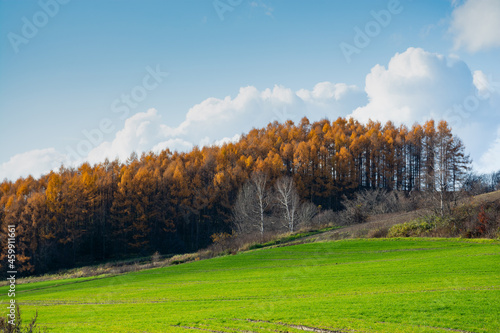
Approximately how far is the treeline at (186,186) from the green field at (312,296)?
25.2 m

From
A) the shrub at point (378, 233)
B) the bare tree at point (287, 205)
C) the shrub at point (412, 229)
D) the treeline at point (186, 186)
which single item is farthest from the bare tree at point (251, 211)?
the shrub at point (412, 229)

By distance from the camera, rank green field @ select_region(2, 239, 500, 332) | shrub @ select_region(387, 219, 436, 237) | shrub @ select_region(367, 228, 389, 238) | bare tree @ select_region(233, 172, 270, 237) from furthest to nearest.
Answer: bare tree @ select_region(233, 172, 270, 237) → shrub @ select_region(367, 228, 389, 238) → shrub @ select_region(387, 219, 436, 237) → green field @ select_region(2, 239, 500, 332)

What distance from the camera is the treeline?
60000mm

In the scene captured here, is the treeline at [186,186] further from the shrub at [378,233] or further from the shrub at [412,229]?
the shrub at [378,233]

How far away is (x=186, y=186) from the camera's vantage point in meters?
75.1

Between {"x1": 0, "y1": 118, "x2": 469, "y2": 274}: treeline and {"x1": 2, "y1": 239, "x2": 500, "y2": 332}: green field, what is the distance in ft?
82.8

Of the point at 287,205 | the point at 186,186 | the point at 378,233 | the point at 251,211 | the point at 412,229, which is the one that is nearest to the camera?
the point at 412,229

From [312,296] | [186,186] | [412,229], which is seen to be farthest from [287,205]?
[312,296]

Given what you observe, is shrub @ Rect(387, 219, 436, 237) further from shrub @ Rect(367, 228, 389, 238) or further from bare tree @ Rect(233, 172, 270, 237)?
bare tree @ Rect(233, 172, 270, 237)

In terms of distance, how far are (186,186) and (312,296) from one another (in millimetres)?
59049

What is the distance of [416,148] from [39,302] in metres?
94.2

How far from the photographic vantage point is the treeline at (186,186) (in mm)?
60000

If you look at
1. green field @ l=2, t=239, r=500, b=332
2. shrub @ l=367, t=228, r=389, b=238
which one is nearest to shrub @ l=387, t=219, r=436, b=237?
shrub @ l=367, t=228, r=389, b=238

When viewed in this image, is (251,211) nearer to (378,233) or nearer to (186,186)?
(186,186)
